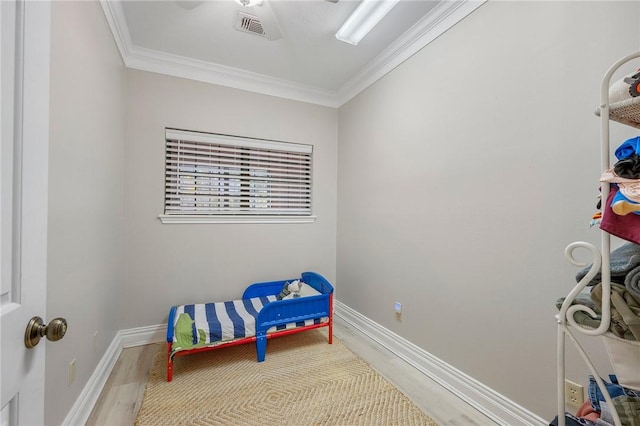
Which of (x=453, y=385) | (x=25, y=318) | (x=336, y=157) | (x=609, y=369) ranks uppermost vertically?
(x=336, y=157)

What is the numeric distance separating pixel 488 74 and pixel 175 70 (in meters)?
2.70

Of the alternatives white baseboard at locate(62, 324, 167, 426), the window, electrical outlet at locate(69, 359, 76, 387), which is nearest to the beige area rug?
white baseboard at locate(62, 324, 167, 426)

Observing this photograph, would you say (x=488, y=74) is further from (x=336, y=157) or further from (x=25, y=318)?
(x=25, y=318)

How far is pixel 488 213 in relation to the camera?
1649 millimetres

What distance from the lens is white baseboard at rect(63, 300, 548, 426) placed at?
1478 millimetres

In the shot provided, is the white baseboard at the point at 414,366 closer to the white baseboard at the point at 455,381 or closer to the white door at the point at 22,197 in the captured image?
the white baseboard at the point at 455,381

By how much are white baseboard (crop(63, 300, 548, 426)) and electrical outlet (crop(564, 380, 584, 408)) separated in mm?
186

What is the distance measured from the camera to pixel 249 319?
2.25m

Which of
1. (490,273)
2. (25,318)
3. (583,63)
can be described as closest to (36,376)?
(25,318)

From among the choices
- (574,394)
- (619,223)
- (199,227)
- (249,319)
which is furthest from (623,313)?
(199,227)

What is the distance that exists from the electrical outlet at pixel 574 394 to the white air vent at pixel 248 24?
2.70 m

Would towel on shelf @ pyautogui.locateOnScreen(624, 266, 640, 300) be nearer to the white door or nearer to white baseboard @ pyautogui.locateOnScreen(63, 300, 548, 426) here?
white baseboard @ pyautogui.locateOnScreen(63, 300, 548, 426)

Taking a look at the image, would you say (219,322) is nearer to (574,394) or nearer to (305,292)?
(305,292)

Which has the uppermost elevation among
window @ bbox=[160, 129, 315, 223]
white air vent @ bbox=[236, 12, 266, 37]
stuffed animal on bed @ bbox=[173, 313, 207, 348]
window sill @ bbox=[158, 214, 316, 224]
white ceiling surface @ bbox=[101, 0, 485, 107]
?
white ceiling surface @ bbox=[101, 0, 485, 107]
